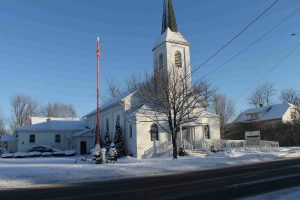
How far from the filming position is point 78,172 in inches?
811

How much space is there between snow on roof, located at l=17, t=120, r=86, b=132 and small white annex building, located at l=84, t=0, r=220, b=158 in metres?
8.25

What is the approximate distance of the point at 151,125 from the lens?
3609cm

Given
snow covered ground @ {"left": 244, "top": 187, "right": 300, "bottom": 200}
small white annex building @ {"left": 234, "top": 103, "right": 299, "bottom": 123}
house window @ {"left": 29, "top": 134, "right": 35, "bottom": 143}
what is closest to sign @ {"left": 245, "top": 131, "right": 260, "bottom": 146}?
small white annex building @ {"left": 234, "top": 103, "right": 299, "bottom": 123}

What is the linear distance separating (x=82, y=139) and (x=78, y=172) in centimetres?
2867

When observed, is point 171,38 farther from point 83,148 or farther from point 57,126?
point 57,126

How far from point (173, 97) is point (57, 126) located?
28.3 m

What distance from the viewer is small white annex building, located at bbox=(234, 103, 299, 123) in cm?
6031

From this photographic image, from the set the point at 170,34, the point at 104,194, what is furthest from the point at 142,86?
the point at 104,194

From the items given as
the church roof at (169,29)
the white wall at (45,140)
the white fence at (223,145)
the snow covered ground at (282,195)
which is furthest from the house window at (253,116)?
the snow covered ground at (282,195)

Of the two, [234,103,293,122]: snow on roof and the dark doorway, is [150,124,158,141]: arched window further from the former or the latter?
[234,103,293,122]: snow on roof

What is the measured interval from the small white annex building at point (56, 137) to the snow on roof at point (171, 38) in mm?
16748

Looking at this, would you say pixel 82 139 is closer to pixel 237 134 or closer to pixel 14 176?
pixel 237 134

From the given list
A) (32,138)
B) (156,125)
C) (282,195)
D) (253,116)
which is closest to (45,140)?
(32,138)

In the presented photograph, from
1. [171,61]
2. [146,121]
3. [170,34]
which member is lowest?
[146,121]
